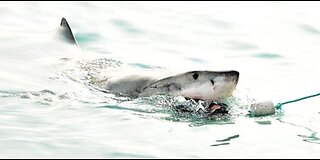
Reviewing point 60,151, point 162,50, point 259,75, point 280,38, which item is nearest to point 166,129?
point 60,151

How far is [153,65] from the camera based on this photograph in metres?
6.46

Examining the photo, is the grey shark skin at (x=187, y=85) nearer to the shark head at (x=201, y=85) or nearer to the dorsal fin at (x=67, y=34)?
the shark head at (x=201, y=85)

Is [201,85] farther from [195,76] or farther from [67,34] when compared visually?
[67,34]

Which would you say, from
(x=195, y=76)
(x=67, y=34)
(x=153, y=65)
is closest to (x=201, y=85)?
(x=195, y=76)

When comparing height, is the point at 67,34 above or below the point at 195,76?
above

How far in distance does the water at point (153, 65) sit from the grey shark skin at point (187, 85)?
0.22 feet

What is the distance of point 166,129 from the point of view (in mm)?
4172

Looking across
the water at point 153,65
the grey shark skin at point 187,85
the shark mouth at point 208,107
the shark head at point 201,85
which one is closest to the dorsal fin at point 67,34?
the water at point 153,65

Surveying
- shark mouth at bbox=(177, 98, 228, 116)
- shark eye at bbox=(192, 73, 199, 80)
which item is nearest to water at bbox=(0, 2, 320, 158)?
shark mouth at bbox=(177, 98, 228, 116)

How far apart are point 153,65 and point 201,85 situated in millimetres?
2228

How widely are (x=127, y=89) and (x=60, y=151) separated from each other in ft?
3.19

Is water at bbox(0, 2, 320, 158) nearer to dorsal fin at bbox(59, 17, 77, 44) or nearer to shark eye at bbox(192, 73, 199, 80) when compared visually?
dorsal fin at bbox(59, 17, 77, 44)
